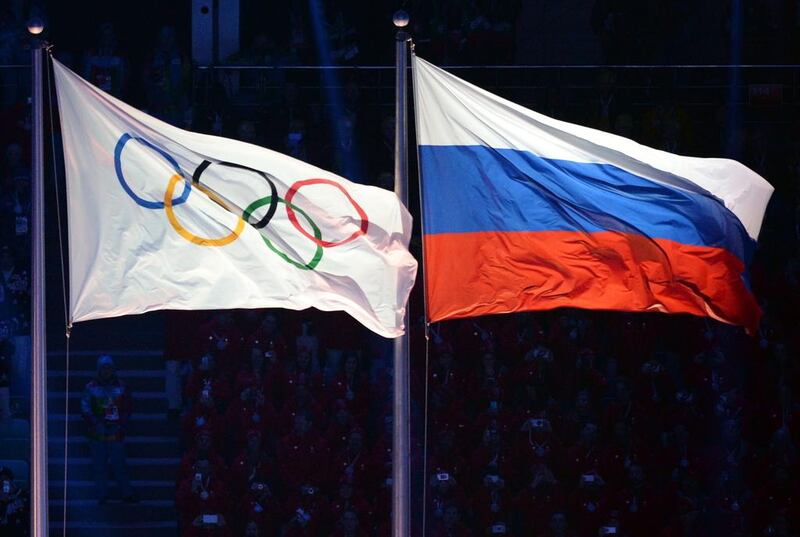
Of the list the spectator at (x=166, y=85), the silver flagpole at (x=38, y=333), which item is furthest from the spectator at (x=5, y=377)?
the silver flagpole at (x=38, y=333)

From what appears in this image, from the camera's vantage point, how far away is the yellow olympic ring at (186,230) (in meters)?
10.3

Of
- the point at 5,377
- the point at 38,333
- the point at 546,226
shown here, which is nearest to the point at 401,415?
the point at 546,226

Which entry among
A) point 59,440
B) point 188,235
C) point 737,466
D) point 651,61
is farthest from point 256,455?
point 651,61

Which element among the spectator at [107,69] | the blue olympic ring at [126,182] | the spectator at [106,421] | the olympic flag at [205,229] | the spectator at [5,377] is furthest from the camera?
the spectator at [107,69]

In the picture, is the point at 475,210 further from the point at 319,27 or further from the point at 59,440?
the point at 319,27

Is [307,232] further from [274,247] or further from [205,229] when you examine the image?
[205,229]

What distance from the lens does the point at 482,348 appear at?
55.6 ft

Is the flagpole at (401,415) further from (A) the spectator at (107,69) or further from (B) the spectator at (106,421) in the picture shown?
(A) the spectator at (107,69)

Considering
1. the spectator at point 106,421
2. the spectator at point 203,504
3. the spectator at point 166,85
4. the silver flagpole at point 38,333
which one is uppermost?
the spectator at point 166,85

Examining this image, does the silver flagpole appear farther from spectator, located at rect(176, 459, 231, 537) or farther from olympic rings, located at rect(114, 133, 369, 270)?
spectator, located at rect(176, 459, 231, 537)

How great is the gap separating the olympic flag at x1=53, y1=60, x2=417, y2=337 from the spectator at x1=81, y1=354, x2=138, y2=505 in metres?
6.14

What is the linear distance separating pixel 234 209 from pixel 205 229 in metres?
0.23

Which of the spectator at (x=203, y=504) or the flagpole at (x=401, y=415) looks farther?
the spectator at (x=203, y=504)

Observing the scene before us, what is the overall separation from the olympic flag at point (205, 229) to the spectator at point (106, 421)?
614cm
